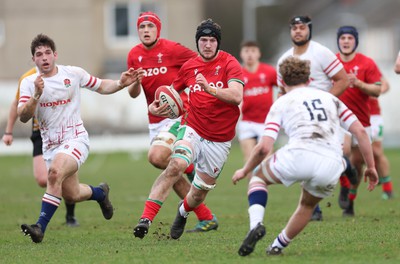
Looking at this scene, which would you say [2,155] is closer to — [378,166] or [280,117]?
[378,166]

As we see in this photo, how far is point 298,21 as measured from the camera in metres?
11.4

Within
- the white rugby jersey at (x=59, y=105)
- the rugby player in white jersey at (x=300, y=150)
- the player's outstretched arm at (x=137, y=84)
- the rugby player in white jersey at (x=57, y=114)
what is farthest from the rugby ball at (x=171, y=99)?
the rugby player in white jersey at (x=300, y=150)

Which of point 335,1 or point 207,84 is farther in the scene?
point 335,1

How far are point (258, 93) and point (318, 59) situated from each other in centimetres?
472

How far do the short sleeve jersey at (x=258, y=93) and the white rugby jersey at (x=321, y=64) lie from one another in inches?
177

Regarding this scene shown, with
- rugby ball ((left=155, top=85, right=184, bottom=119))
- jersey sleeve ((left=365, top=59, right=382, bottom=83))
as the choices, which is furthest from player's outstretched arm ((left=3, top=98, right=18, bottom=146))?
jersey sleeve ((left=365, top=59, right=382, bottom=83))

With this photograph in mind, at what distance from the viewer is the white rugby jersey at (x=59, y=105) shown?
34.3 feet

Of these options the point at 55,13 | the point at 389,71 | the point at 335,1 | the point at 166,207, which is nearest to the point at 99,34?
the point at 55,13

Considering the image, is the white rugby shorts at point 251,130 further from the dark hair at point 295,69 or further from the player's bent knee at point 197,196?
the dark hair at point 295,69

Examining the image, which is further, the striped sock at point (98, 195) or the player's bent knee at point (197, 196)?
the striped sock at point (98, 195)

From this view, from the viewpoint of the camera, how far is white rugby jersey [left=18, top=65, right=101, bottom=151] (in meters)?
10.5

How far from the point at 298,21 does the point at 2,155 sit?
21.0 metres

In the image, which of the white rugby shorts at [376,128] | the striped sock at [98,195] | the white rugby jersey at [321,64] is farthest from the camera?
the white rugby shorts at [376,128]

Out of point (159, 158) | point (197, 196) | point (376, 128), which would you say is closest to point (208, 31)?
point (159, 158)
